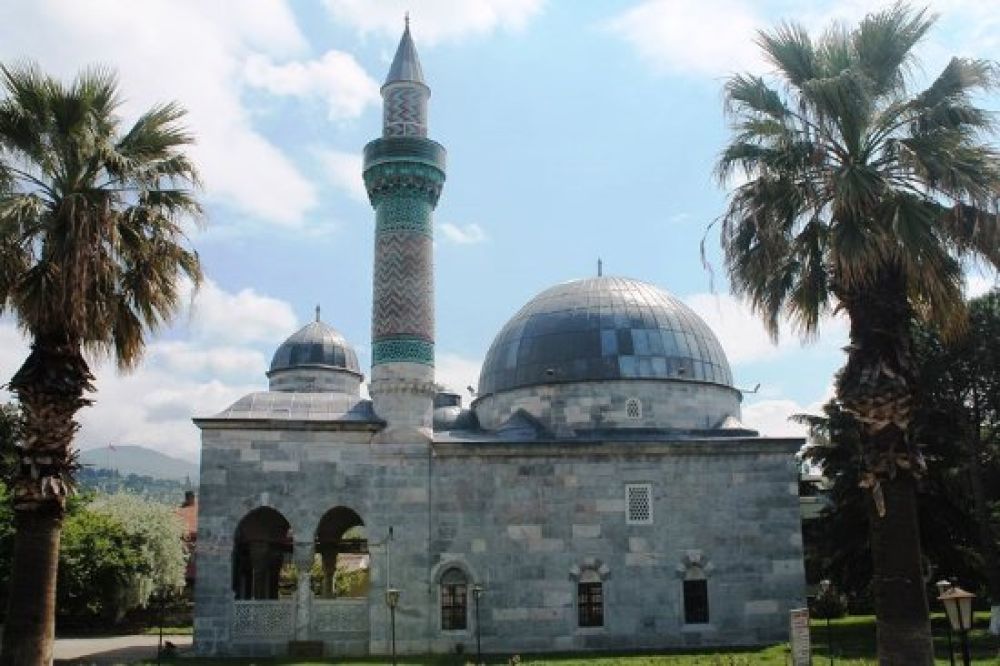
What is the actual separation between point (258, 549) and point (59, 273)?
526 inches

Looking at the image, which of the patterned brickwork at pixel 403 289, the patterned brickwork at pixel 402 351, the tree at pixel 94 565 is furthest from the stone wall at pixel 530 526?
the tree at pixel 94 565

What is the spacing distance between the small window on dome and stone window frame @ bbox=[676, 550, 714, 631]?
380cm

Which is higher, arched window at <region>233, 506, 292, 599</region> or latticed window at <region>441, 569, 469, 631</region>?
arched window at <region>233, 506, 292, 599</region>

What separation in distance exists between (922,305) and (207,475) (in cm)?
→ 1516

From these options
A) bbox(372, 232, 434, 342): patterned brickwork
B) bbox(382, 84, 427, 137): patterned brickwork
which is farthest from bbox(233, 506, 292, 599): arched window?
bbox(382, 84, 427, 137): patterned brickwork

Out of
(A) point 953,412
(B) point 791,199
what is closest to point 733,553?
(A) point 953,412

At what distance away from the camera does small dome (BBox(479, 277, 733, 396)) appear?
971 inches

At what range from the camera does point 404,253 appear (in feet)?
71.6

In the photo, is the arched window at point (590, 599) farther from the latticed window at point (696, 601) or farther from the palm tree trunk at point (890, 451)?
the palm tree trunk at point (890, 451)

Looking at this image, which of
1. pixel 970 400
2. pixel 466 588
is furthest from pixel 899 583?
pixel 970 400

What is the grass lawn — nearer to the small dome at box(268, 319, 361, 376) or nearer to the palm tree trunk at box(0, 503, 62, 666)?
the palm tree trunk at box(0, 503, 62, 666)

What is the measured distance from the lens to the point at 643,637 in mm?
21453

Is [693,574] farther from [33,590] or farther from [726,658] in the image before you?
[33,590]

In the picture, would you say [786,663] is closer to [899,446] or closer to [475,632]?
[475,632]
